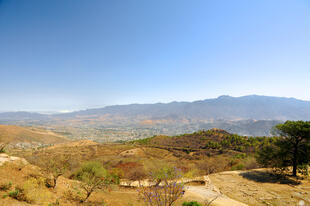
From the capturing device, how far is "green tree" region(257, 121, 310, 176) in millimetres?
17922

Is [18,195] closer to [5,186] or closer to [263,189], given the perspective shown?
[5,186]

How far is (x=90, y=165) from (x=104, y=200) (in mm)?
8109

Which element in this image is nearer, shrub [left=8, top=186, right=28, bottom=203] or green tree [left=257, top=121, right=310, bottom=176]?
shrub [left=8, top=186, right=28, bottom=203]

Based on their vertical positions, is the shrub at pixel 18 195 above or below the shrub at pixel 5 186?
below

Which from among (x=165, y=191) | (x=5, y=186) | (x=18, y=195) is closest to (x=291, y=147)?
(x=165, y=191)

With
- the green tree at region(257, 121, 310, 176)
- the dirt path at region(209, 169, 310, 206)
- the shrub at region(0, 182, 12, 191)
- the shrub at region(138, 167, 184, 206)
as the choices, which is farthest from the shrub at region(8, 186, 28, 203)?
the green tree at region(257, 121, 310, 176)

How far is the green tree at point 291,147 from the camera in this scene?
17.9 m

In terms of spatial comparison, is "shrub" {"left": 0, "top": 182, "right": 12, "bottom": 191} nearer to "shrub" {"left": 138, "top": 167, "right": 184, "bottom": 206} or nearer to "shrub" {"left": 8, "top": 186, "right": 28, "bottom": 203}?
"shrub" {"left": 8, "top": 186, "right": 28, "bottom": 203}

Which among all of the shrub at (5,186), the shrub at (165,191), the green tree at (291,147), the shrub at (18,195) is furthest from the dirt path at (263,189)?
the shrub at (5,186)

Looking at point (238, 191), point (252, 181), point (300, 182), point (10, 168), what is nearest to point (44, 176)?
point (10, 168)

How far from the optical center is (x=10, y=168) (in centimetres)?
1338

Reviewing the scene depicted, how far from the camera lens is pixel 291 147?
18891 millimetres

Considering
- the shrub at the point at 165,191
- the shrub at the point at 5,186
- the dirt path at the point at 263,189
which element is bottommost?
the dirt path at the point at 263,189

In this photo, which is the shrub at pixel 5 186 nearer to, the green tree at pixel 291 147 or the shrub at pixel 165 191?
the shrub at pixel 165 191
